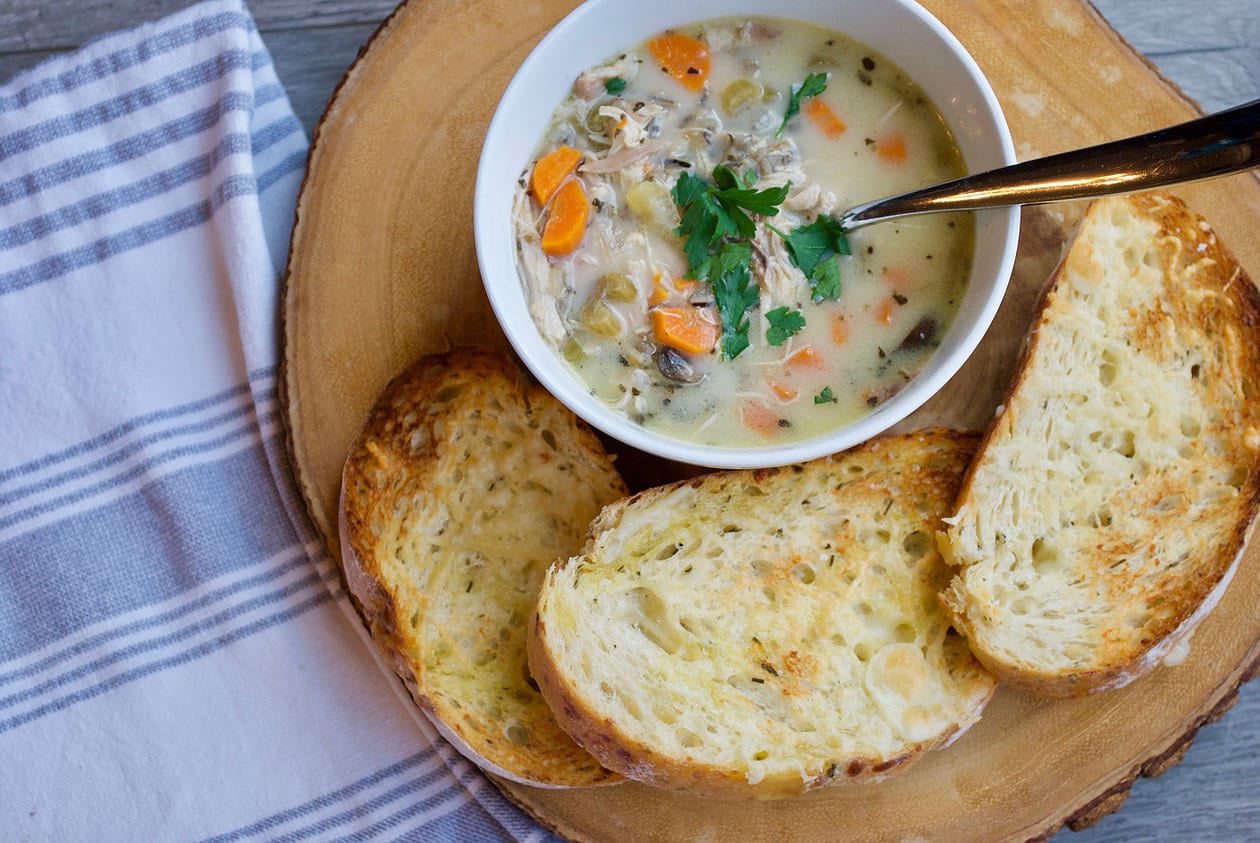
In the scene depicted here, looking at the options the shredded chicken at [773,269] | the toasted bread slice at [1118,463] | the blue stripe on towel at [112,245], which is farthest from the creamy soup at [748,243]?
the blue stripe on towel at [112,245]

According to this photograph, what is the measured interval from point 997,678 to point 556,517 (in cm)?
129

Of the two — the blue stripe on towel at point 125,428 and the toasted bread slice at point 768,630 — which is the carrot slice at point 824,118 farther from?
the blue stripe on towel at point 125,428

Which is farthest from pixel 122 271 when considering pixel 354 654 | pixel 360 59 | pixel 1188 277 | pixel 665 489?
pixel 1188 277

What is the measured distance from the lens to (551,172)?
286 centimetres

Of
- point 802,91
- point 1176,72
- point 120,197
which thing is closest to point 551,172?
point 802,91

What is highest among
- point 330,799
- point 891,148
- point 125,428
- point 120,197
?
point 891,148

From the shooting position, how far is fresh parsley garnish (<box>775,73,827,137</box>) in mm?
2859

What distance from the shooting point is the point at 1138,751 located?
302 centimetres

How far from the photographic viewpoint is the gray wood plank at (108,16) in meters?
3.62

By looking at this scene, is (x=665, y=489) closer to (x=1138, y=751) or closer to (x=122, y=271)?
(x=1138, y=751)

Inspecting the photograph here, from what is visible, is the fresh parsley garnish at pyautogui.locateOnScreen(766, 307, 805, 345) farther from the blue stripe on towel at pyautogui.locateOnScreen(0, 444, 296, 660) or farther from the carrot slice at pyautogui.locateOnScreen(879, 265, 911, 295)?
the blue stripe on towel at pyautogui.locateOnScreen(0, 444, 296, 660)

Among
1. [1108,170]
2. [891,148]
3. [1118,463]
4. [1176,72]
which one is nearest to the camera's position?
[1108,170]

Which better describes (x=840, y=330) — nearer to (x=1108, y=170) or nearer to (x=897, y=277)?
(x=897, y=277)

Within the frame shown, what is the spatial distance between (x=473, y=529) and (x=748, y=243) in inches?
43.9
